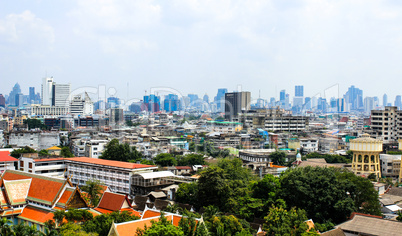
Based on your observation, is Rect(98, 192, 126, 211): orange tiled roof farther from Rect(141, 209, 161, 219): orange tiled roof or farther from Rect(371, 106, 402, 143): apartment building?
Rect(371, 106, 402, 143): apartment building

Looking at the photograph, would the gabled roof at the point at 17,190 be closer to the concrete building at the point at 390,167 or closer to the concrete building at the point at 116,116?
the concrete building at the point at 390,167

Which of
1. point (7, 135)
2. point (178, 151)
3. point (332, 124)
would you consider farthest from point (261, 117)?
point (7, 135)

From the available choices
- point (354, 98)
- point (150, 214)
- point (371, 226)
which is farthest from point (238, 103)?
point (150, 214)

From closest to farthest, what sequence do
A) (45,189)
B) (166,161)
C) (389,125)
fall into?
(45,189) < (166,161) < (389,125)

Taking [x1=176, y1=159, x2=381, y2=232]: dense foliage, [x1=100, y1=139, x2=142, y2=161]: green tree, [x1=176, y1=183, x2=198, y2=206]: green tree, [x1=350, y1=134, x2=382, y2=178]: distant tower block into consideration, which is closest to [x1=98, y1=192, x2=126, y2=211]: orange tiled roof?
[x1=176, y1=159, x2=381, y2=232]: dense foliage

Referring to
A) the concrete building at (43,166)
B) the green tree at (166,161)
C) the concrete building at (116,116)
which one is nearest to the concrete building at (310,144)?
the green tree at (166,161)

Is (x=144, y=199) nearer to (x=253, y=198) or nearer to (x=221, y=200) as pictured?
(x=221, y=200)

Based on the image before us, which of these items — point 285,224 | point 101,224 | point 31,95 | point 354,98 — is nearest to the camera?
point 285,224

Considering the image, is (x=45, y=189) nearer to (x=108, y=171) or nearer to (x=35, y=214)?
(x=35, y=214)
